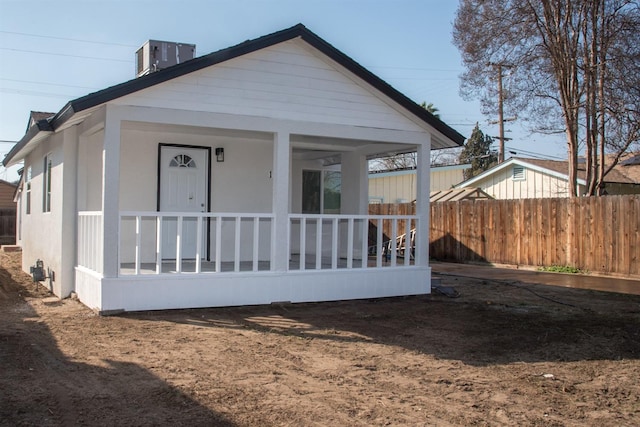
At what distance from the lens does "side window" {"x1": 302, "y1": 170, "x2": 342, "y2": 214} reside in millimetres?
13062

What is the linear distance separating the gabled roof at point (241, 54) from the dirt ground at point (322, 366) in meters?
2.87

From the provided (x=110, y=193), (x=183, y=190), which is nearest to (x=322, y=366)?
(x=110, y=193)

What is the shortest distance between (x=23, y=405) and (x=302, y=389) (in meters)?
2.16

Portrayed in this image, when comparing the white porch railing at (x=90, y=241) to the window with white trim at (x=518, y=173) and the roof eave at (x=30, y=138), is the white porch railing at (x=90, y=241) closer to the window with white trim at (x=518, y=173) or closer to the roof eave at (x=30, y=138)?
the roof eave at (x=30, y=138)

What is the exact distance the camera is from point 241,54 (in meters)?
8.66

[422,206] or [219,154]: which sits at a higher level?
[219,154]

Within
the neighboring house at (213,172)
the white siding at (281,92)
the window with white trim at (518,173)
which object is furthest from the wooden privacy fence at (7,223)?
the white siding at (281,92)

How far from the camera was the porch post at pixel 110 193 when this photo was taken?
785 cm

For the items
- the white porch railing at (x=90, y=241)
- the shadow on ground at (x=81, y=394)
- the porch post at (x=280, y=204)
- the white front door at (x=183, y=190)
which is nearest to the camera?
the shadow on ground at (x=81, y=394)

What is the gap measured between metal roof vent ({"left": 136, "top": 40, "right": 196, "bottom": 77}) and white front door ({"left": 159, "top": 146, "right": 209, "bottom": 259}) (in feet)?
6.80

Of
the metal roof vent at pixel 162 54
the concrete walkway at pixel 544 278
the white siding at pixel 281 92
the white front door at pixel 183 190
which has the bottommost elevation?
the concrete walkway at pixel 544 278

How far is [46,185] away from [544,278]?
1085cm

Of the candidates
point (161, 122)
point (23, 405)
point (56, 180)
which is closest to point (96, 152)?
point (56, 180)

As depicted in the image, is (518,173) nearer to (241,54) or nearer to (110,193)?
(241,54)
